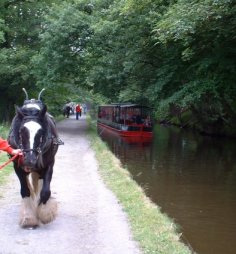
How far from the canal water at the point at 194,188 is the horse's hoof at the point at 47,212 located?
2.61 meters

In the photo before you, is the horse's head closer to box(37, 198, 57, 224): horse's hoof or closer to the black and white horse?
the black and white horse

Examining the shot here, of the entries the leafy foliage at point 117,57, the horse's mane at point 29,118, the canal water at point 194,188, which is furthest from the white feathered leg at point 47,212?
the leafy foliage at point 117,57

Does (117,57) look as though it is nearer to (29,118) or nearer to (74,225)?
(74,225)

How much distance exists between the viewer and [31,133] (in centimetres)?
694

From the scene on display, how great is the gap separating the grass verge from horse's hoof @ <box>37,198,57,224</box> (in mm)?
1335

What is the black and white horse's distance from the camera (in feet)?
22.7

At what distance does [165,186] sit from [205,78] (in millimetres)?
7944

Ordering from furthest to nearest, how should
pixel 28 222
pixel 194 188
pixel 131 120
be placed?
pixel 131 120
pixel 194 188
pixel 28 222

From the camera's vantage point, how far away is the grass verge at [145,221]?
22.3ft

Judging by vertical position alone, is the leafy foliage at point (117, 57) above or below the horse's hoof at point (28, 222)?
above

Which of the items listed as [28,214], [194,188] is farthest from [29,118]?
[194,188]

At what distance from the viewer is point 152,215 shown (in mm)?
8672

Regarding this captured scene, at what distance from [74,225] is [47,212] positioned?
564mm

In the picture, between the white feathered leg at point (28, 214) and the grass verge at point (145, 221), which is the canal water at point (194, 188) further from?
the white feathered leg at point (28, 214)
